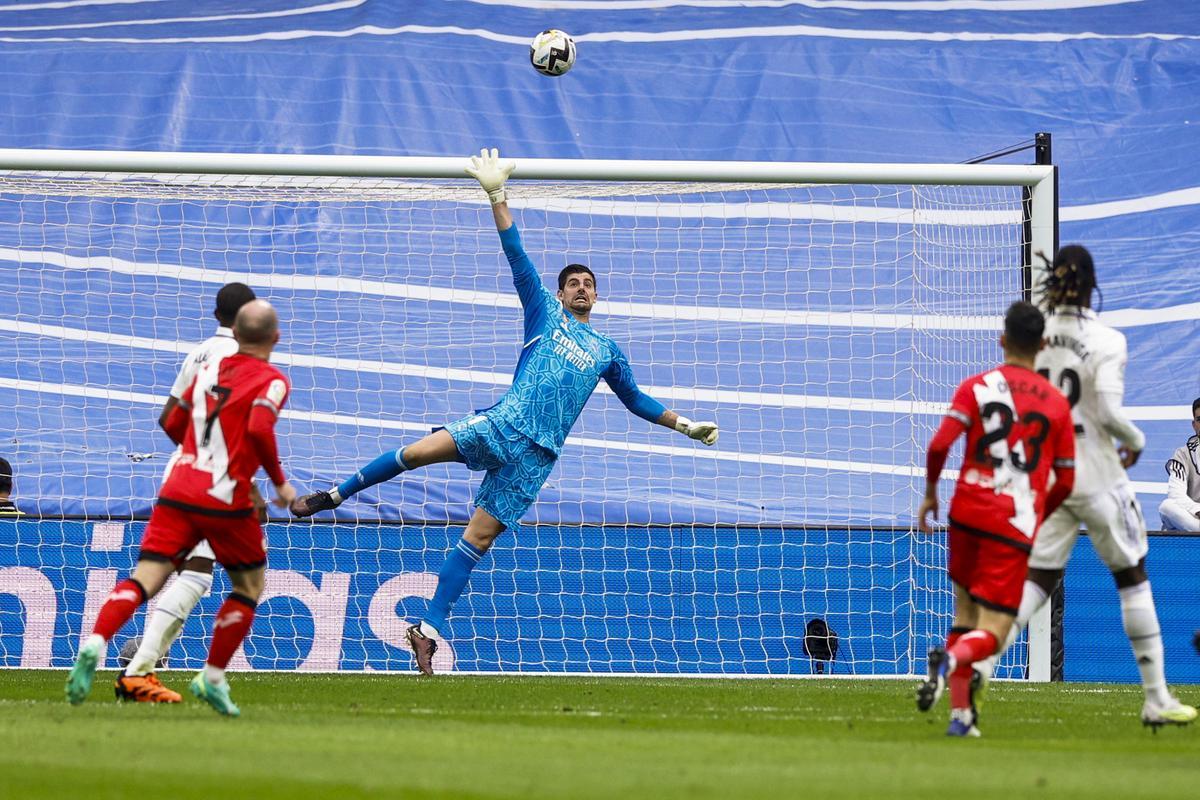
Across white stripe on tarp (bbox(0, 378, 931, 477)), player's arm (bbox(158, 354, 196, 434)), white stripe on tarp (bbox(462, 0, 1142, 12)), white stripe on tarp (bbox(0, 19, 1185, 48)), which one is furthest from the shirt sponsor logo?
white stripe on tarp (bbox(462, 0, 1142, 12))

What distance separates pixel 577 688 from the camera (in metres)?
9.52

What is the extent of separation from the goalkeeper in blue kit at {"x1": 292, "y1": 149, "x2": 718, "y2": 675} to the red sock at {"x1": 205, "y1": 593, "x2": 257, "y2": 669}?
2.98m

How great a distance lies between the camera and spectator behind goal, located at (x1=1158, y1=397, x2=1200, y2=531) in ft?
42.5

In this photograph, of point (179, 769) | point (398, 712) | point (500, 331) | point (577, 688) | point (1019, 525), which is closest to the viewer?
point (179, 769)

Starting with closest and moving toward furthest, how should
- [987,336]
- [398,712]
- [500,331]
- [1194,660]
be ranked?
1. [398,712]
2. [1194,660]
3. [987,336]
4. [500,331]

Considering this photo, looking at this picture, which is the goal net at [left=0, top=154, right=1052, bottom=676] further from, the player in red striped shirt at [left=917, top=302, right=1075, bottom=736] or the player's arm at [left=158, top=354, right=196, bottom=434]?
the player in red striped shirt at [left=917, top=302, right=1075, bottom=736]

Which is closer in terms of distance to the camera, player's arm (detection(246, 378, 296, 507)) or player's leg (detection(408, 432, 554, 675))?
player's arm (detection(246, 378, 296, 507))

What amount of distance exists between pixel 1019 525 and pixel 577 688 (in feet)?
11.9

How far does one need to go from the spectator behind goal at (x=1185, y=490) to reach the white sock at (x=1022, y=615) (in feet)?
20.2

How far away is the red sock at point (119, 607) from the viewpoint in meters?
6.82

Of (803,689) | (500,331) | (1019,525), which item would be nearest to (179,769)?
(1019,525)

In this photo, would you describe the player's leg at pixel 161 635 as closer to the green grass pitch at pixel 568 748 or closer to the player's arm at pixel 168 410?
the green grass pitch at pixel 568 748

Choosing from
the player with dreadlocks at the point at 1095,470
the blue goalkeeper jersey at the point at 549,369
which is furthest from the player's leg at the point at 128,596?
the blue goalkeeper jersey at the point at 549,369

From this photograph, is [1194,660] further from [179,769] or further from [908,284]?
[179,769]
